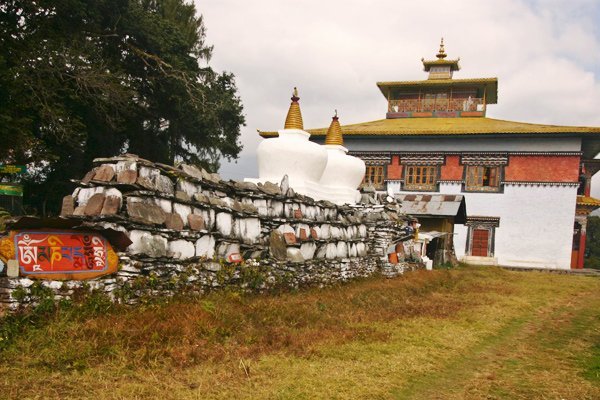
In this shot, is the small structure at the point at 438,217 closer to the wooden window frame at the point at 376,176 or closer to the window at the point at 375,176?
the wooden window frame at the point at 376,176

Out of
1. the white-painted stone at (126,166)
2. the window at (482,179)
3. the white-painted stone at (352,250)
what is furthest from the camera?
the window at (482,179)

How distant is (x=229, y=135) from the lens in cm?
2358

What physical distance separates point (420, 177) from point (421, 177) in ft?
0.20

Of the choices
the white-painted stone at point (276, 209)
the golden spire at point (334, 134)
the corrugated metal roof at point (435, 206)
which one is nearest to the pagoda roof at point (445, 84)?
the corrugated metal roof at point (435, 206)

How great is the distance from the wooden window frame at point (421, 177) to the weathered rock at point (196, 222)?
80.5 ft

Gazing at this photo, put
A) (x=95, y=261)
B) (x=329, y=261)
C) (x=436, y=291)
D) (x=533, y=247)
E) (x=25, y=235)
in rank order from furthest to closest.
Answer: (x=533, y=247) < (x=436, y=291) < (x=329, y=261) < (x=95, y=261) < (x=25, y=235)

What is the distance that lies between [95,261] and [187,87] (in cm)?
1240

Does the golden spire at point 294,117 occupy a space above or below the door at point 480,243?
above

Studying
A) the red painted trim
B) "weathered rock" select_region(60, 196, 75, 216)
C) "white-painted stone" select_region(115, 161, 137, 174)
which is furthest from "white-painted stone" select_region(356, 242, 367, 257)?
the red painted trim

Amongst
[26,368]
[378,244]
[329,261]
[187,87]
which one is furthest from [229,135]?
[26,368]

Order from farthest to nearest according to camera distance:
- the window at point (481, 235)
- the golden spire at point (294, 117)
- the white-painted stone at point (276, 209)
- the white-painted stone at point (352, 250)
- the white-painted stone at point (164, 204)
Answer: the window at point (481, 235), the golden spire at point (294, 117), the white-painted stone at point (352, 250), the white-painted stone at point (276, 209), the white-painted stone at point (164, 204)

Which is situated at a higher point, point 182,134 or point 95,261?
point 182,134

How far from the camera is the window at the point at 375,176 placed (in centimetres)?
3158

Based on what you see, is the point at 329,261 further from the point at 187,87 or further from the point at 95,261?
the point at 187,87
